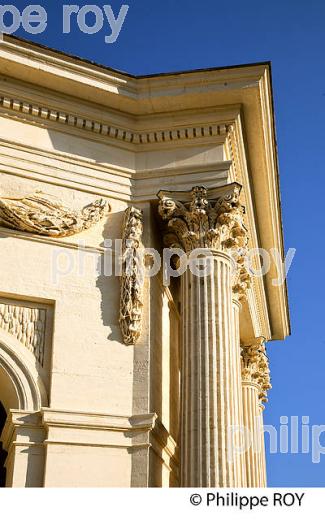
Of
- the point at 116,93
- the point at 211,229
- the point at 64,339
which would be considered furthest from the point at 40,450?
the point at 116,93

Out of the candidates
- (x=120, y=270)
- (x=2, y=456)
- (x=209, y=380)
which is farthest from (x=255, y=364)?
(x=2, y=456)

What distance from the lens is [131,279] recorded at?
15820mm

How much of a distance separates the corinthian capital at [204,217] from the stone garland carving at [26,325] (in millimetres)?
2997

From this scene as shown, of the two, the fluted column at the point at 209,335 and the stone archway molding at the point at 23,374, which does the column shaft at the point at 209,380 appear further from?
the stone archway molding at the point at 23,374

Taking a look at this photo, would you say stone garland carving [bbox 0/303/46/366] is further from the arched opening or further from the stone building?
the arched opening

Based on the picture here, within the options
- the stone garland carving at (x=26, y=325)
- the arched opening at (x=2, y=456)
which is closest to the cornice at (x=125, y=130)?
the stone garland carving at (x=26, y=325)

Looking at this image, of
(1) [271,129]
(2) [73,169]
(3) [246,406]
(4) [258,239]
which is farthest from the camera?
(3) [246,406]

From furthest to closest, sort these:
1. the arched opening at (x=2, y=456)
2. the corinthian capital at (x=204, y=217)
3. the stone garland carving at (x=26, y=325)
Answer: the corinthian capital at (x=204, y=217) → the arched opening at (x=2, y=456) → the stone garland carving at (x=26, y=325)

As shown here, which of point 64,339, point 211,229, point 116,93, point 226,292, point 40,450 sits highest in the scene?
point 116,93

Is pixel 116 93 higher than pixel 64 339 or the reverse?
higher

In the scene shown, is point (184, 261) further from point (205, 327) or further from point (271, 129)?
point (271, 129)

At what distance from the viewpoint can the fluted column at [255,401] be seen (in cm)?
2194
